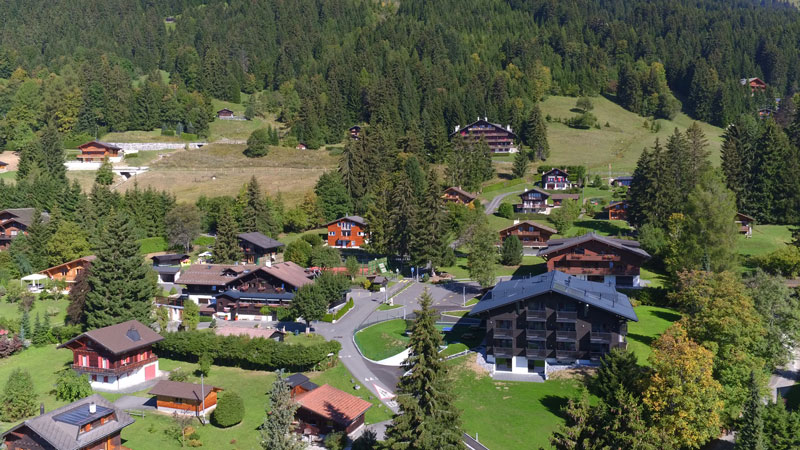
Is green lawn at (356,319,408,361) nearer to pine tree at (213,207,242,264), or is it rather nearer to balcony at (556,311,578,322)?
balcony at (556,311,578,322)

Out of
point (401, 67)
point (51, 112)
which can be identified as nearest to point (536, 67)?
point (401, 67)

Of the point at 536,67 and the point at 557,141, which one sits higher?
the point at 536,67

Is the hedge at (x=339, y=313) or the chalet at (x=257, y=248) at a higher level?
the chalet at (x=257, y=248)

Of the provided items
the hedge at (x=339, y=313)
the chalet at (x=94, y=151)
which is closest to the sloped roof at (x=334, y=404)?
the hedge at (x=339, y=313)

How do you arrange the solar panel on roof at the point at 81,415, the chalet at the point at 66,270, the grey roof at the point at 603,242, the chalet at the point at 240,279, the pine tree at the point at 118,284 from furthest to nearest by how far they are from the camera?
the chalet at the point at 66,270 → the grey roof at the point at 603,242 → the chalet at the point at 240,279 → the pine tree at the point at 118,284 → the solar panel on roof at the point at 81,415

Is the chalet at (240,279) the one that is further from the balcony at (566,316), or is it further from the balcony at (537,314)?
the balcony at (566,316)

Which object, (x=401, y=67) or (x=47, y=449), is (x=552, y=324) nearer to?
(x=47, y=449)
